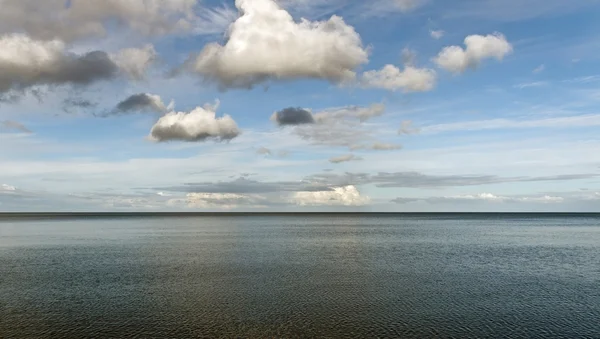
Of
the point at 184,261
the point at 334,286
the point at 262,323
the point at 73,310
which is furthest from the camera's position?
the point at 184,261

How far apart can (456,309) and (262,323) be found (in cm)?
1676

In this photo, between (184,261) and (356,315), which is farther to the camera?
(184,261)

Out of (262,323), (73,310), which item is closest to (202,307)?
(262,323)

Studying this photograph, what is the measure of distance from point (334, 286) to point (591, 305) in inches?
935

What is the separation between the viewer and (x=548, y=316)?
35875mm

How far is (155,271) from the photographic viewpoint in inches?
2298

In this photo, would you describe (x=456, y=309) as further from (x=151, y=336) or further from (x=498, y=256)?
(x=498, y=256)

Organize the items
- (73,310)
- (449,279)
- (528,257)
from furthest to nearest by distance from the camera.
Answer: (528,257) → (449,279) → (73,310)

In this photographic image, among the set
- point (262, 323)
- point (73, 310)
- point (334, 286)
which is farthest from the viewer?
point (334, 286)

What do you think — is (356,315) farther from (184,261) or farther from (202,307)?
(184,261)

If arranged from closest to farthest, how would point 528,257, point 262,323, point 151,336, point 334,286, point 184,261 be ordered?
point 151,336, point 262,323, point 334,286, point 184,261, point 528,257

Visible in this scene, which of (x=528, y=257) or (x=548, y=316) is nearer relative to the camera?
(x=548, y=316)

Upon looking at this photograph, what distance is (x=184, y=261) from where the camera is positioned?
68.6 m

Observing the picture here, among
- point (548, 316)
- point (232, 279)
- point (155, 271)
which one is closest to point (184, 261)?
point (155, 271)
